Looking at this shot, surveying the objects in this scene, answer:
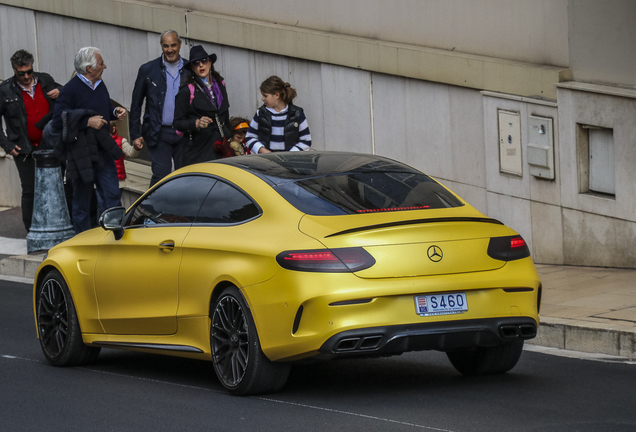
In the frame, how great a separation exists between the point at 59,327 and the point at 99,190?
4.78m

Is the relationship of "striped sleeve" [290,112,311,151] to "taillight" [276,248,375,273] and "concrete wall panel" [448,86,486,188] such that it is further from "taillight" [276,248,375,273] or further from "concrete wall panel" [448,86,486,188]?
"taillight" [276,248,375,273]

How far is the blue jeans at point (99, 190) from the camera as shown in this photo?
41.3 ft

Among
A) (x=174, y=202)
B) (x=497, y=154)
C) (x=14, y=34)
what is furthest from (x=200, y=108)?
(x=14, y=34)

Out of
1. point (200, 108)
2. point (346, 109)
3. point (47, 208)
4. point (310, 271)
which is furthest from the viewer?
point (346, 109)

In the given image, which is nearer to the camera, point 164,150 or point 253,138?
point 253,138

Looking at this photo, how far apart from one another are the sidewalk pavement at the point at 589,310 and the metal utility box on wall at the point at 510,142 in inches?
43.0

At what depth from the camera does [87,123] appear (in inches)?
483

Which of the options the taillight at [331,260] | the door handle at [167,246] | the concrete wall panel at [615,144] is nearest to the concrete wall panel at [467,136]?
the concrete wall panel at [615,144]

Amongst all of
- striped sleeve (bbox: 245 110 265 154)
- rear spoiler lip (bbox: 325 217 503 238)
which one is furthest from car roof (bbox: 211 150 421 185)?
striped sleeve (bbox: 245 110 265 154)

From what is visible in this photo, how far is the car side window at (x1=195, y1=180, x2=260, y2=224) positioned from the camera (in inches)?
263

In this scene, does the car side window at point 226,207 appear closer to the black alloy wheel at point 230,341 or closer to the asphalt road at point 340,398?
the black alloy wheel at point 230,341

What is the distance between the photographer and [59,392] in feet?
23.0

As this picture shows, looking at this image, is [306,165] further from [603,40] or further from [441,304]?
[603,40]

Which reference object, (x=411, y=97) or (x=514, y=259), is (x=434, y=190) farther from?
(x=411, y=97)
